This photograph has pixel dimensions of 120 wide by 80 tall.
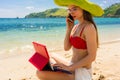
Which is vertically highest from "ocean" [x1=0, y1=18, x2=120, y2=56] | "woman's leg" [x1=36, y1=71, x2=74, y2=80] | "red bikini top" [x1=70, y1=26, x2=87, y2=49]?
"red bikini top" [x1=70, y1=26, x2=87, y2=49]

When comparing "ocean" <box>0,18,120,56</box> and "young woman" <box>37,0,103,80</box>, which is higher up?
"young woman" <box>37,0,103,80</box>

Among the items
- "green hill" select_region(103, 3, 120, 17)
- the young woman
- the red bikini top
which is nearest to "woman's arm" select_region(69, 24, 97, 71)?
the young woman

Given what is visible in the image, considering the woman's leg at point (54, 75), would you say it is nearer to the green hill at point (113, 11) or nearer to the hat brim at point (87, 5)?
the hat brim at point (87, 5)

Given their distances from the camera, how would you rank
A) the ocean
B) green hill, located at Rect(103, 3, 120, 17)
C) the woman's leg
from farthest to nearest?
green hill, located at Rect(103, 3, 120, 17) < the ocean < the woman's leg

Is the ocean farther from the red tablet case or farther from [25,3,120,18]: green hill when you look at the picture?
[25,3,120,18]: green hill

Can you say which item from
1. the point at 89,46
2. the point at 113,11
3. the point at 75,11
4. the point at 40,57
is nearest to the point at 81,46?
the point at 89,46

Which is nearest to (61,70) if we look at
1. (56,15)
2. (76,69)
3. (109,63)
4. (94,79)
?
(76,69)

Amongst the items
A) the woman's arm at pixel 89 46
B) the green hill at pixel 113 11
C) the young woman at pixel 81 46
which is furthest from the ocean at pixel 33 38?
the green hill at pixel 113 11

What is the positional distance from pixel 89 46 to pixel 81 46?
176mm

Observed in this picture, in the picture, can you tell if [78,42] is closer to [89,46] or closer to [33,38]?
[89,46]

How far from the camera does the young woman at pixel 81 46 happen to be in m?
4.02

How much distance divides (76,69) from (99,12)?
861 millimetres

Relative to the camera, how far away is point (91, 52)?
3.99m

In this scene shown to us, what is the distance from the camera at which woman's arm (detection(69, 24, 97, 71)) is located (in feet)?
13.1
